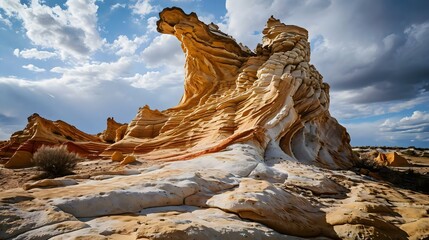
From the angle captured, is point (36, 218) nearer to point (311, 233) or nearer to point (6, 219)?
point (6, 219)

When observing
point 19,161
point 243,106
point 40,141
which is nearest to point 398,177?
point 243,106

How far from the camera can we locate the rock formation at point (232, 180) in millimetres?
3840

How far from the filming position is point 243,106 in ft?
42.7

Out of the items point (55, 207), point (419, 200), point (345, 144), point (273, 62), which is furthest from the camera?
point (345, 144)

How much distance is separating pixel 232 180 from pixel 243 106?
22.6 ft

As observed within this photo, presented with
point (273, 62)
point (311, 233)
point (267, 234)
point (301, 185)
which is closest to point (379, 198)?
point (301, 185)

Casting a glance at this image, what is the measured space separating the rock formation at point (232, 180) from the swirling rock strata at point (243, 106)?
0.07m

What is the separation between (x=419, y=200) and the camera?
811 cm

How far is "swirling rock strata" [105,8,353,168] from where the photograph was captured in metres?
11.6

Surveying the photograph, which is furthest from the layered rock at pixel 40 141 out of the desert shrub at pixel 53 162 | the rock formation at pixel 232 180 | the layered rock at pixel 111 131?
the desert shrub at pixel 53 162

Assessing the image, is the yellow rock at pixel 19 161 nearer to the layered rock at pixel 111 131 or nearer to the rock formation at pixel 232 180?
the rock formation at pixel 232 180

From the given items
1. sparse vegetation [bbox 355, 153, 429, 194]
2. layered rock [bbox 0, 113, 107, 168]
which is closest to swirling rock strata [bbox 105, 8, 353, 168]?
sparse vegetation [bbox 355, 153, 429, 194]

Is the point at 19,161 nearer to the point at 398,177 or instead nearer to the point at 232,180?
the point at 232,180

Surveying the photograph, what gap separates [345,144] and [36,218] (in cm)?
1713
